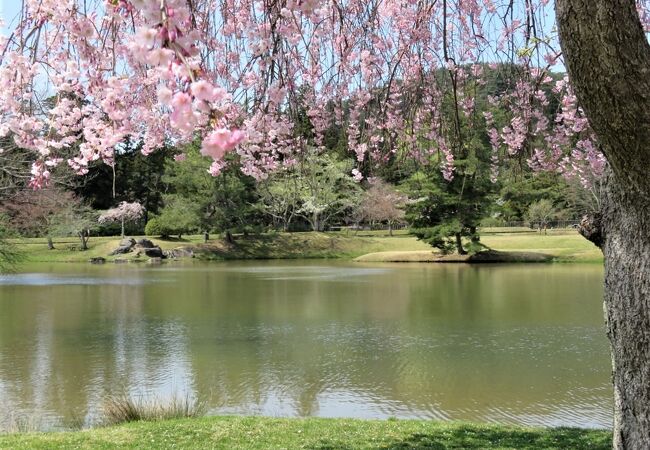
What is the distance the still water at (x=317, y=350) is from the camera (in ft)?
19.6

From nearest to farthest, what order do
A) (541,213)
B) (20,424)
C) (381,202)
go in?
(20,424)
(541,213)
(381,202)

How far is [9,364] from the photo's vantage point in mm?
7418

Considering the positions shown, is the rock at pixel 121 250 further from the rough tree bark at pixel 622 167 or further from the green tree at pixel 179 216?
the rough tree bark at pixel 622 167

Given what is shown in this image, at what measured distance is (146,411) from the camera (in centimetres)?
525

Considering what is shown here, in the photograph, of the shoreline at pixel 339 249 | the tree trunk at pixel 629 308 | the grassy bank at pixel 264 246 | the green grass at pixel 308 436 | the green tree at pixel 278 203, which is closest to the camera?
the tree trunk at pixel 629 308

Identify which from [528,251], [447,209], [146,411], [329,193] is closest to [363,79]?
[146,411]

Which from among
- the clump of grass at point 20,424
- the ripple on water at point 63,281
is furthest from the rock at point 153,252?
the clump of grass at point 20,424

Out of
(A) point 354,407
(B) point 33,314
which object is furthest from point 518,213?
(A) point 354,407

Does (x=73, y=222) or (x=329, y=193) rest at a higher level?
(x=329, y=193)

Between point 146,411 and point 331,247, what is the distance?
23.8 m

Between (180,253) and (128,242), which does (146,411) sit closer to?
(180,253)

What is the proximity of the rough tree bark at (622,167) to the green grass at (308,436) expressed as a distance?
6.94ft

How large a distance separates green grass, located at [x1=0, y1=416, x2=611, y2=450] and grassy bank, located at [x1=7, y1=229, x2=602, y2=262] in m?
20.2

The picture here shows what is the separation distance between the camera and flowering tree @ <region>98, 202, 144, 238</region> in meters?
29.7
